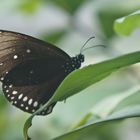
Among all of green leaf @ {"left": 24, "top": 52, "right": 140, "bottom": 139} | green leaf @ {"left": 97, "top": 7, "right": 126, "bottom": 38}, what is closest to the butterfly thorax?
green leaf @ {"left": 24, "top": 52, "right": 140, "bottom": 139}

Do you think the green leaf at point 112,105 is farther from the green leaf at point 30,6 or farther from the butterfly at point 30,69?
the green leaf at point 30,6

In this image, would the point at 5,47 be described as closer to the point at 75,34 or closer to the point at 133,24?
the point at 133,24

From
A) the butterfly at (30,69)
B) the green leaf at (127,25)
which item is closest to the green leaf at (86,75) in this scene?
the green leaf at (127,25)

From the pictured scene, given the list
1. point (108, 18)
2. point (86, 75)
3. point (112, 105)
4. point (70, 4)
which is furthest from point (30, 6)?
point (86, 75)

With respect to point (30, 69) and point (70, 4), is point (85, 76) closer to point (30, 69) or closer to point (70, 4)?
point (30, 69)

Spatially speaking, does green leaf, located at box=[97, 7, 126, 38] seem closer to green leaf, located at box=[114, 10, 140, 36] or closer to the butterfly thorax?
the butterfly thorax

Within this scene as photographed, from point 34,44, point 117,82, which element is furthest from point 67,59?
point 117,82
